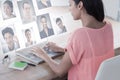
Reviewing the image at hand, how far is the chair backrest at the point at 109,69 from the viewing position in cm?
124

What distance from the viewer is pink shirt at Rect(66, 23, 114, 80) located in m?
1.45

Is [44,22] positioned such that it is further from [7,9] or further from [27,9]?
[7,9]

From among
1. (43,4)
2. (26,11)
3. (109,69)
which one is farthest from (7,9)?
(109,69)

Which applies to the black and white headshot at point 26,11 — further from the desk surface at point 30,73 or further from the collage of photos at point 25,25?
the desk surface at point 30,73

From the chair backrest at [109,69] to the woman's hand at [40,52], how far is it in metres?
0.42

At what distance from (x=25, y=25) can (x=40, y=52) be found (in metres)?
0.30

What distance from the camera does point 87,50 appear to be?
1449mm

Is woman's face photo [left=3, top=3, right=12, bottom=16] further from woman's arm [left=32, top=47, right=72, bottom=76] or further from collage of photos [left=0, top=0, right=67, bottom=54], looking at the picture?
woman's arm [left=32, top=47, right=72, bottom=76]

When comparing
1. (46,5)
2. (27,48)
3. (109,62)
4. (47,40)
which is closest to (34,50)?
(27,48)

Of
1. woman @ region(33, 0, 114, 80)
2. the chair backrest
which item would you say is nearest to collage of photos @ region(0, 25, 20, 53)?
woman @ region(33, 0, 114, 80)

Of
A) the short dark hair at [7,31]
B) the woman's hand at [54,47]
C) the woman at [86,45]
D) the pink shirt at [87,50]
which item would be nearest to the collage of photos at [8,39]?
the short dark hair at [7,31]

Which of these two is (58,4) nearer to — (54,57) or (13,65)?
(54,57)

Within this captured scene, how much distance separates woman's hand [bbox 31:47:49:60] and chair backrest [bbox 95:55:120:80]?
0.42m

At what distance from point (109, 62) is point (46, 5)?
0.87 metres
